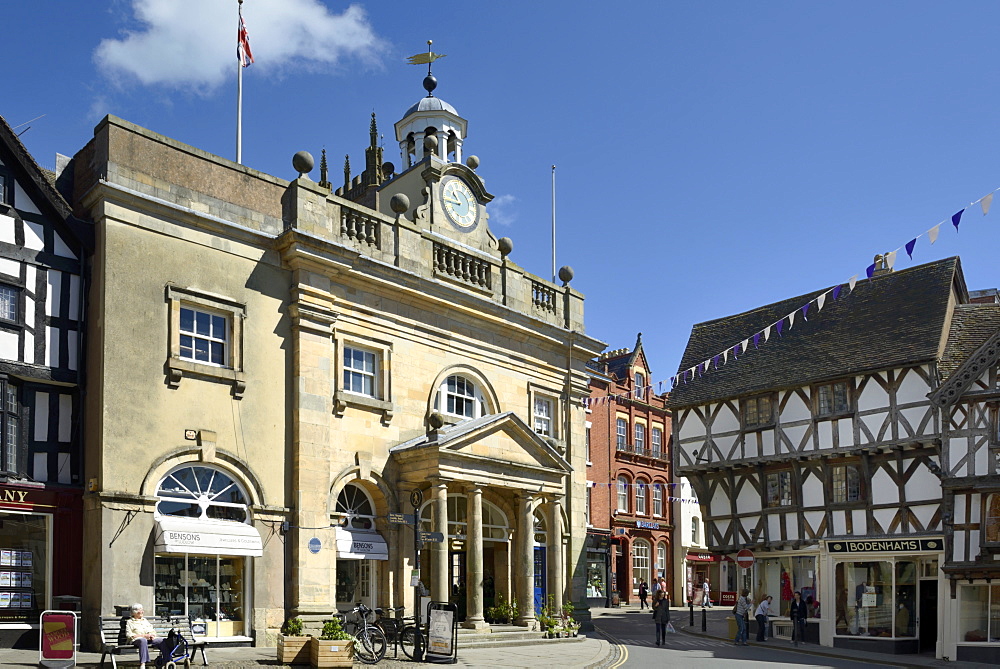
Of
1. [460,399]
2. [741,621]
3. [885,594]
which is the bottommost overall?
[741,621]

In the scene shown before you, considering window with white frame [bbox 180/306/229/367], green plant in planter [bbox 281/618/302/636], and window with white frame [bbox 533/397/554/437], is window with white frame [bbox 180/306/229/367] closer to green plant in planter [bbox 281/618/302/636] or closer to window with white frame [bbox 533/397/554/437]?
green plant in planter [bbox 281/618/302/636]

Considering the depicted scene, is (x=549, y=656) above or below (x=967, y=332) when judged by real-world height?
below

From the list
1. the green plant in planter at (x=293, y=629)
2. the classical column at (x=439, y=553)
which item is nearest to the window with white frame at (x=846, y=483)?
the classical column at (x=439, y=553)

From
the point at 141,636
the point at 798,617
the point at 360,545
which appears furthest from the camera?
the point at 798,617

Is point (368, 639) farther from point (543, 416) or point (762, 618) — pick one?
point (762, 618)

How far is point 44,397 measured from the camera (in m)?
17.9

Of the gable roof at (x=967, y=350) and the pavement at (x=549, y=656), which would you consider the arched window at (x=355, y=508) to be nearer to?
the pavement at (x=549, y=656)

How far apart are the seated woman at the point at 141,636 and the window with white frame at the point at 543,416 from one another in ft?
43.3

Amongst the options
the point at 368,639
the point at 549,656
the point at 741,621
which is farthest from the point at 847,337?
the point at 368,639

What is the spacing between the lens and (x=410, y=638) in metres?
19.1

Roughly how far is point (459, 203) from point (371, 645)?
12.7m

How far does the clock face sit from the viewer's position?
26797 millimetres

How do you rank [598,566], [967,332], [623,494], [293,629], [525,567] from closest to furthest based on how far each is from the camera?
[293,629]
[525,567]
[967,332]
[598,566]
[623,494]

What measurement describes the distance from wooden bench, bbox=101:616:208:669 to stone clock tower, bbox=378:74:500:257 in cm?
1136
